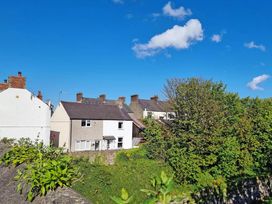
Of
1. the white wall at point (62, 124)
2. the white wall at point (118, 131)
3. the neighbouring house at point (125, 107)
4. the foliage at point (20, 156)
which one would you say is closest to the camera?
the foliage at point (20, 156)

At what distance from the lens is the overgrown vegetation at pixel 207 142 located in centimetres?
1981

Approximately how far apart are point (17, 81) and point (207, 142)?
79.4ft

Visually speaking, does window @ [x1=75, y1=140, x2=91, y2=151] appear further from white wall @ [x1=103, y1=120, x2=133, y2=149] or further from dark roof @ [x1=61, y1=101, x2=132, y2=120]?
dark roof @ [x1=61, y1=101, x2=132, y2=120]

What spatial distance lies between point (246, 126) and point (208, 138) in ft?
16.6

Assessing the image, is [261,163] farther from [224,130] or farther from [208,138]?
[208,138]

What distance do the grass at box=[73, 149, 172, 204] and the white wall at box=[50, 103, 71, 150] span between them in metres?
20.5

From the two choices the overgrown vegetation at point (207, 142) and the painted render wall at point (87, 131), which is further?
the painted render wall at point (87, 131)

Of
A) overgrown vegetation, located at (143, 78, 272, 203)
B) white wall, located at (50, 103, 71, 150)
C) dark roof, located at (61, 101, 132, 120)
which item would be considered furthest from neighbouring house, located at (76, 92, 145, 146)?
overgrown vegetation, located at (143, 78, 272, 203)

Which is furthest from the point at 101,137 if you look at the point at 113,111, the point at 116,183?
the point at 116,183

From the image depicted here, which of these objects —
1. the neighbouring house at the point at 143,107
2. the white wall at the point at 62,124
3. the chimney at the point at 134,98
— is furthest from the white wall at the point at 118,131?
the chimney at the point at 134,98

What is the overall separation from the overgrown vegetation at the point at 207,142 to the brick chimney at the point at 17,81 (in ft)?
59.9

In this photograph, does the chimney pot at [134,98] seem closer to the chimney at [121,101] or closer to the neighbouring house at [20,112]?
the chimney at [121,101]

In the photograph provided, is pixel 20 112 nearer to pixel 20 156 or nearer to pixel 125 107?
pixel 125 107

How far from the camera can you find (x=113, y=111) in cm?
4400
